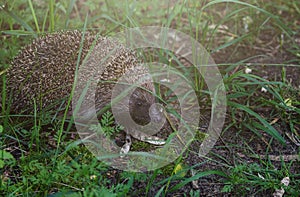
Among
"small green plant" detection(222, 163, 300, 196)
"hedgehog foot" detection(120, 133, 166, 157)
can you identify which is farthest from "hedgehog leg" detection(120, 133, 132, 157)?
"small green plant" detection(222, 163, 300, 196)

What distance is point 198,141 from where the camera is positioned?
3703mm

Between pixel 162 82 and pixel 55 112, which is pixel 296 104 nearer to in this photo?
pixel 162 82

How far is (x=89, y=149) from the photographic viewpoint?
3.42 meters

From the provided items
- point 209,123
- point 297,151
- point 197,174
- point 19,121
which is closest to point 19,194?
point 19,121

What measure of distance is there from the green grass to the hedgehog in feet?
0.49

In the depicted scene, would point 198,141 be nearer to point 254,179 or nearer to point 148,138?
point 148,138

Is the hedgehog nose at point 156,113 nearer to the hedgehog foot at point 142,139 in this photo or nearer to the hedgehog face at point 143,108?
the hedgehog face at point 143,108

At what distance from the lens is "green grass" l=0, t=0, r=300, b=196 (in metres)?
2.93

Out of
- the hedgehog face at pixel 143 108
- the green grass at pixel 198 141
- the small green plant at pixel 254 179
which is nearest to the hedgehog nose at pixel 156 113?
the hedgehog face at pixel 143 108

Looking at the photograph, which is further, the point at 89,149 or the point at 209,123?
the point at 209,123

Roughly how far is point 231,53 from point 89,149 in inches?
91.7

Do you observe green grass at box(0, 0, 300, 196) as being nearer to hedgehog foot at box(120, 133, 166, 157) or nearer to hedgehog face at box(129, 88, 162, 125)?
hedgehog foot at box(120, 133, 166, 157)

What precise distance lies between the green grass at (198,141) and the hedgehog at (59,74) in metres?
0.15

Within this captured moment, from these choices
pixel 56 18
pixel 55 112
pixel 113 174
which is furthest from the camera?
pixel 56 18
